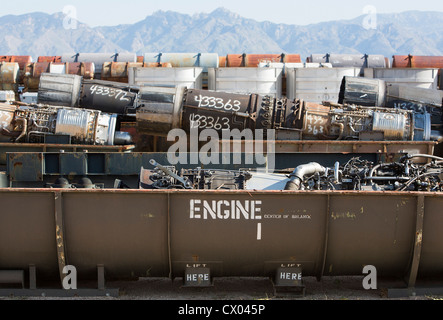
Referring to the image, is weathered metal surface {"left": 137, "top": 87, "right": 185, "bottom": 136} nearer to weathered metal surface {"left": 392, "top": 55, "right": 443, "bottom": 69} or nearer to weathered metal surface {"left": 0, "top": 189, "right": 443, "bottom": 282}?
weathered metal surface {"left": 0, "top": 189, "right": 443, "bottom": 282}

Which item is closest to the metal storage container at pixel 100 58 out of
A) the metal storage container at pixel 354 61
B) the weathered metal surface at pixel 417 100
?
the metal storage container at pixel 354 61

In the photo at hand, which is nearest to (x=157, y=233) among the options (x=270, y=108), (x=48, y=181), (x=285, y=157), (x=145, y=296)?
(x=145, y=296)

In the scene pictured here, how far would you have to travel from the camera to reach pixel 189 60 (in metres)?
26.2

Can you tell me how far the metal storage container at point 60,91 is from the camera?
15.8 metres

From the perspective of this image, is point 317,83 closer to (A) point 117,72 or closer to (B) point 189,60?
(B) point 189,60

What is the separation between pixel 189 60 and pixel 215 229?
63.9ft

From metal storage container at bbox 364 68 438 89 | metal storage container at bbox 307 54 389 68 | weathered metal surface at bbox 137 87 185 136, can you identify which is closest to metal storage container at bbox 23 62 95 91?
weathered metal surface at bbox 137 87 185 136

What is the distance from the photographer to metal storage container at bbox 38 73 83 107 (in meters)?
15.8

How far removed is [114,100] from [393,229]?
10245mm

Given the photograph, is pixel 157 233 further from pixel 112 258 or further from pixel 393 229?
pixel 393 229

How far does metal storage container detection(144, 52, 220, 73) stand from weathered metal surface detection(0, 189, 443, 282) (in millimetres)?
18775

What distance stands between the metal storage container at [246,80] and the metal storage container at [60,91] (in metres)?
7.80

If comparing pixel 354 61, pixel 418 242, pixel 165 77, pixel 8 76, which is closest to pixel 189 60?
pixel 165 77

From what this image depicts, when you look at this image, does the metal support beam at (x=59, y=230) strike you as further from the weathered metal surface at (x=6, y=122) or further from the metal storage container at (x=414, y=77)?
the metal storage container at (x=414, y=77)
